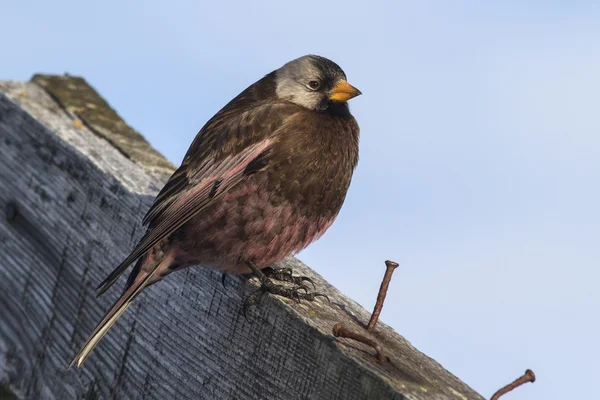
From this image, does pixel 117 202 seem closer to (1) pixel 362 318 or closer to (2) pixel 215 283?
(2) pixel 215 283

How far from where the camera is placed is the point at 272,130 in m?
3.83

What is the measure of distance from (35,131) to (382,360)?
2322mm

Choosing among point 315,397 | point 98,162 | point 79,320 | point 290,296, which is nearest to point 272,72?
point 98,162

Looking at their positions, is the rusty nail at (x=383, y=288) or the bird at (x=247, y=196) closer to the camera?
the rusty nail at (x=383, y=288)

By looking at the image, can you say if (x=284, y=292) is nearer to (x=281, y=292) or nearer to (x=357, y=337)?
(x=281, y=292)

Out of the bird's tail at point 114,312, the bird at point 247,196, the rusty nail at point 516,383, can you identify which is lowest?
the bird's tail at point 114,312

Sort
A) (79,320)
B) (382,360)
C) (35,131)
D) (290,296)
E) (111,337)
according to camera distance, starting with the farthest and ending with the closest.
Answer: (35,131), (79,320), (111,337), (290,296), (382,360)

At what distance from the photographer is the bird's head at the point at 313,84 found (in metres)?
4.27

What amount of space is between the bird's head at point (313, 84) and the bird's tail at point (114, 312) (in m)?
1.19

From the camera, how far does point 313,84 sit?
438cm

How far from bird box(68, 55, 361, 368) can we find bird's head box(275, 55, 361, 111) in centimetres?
18

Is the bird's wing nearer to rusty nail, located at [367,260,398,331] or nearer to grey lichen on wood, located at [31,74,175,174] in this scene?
grey lichen on wood, located at [31,74,175,174]

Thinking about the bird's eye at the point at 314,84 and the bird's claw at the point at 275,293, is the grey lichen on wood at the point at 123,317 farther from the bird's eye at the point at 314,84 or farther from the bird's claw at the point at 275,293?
the bird's eye at the point at 314,84

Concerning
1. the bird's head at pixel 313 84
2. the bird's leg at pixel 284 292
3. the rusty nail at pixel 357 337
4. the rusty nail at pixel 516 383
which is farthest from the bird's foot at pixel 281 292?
the bird's head at pixel 313 84
